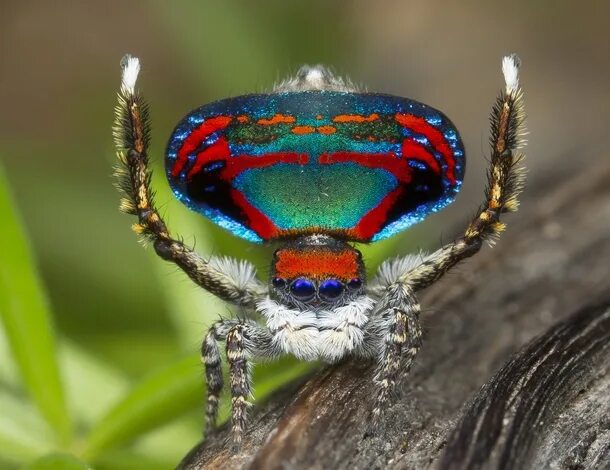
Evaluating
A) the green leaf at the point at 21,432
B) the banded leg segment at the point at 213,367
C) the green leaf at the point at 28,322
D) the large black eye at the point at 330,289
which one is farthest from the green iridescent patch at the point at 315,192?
the green leaf at the point at 21,432

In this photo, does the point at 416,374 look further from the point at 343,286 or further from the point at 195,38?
the point at 195,38

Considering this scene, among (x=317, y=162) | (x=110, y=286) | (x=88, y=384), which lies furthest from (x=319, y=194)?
(x=110, y=286)

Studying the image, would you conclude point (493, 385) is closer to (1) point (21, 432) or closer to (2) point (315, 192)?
(2) point (315, 192)

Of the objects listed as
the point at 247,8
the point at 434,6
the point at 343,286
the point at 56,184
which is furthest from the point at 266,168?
the point at 434,6

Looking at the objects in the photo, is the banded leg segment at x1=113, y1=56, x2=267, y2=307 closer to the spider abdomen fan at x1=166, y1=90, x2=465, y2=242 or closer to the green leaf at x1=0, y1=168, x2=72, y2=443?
the spider abdomen fan at x1=166, y1=90, x2=465, y2=242

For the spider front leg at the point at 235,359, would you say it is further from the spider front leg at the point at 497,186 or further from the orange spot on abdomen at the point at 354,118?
the orange spot on abdomen at the point at 354,118

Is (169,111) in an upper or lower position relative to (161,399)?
upper

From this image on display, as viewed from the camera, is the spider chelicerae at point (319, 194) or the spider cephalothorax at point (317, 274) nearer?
the spider chelicerae at point (319, 194)
